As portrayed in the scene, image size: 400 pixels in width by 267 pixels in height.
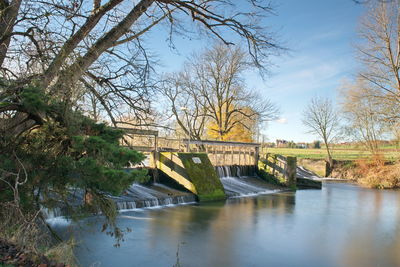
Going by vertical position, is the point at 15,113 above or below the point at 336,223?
above

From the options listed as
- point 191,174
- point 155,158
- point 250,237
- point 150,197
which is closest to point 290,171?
point 191,174

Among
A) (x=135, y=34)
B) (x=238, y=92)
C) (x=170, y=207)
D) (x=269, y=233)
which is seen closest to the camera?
(x=135, y=34)

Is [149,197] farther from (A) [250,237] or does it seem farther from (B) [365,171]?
(B) [365,171]

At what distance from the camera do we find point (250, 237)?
33.2ft

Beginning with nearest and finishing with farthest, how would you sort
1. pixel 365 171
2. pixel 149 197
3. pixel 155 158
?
pixel 149 197, pixel 155 158, pixel 365 171

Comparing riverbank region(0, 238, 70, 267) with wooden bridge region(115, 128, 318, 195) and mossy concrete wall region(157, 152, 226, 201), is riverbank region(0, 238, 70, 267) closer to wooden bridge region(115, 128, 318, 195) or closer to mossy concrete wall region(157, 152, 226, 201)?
wooden bridge region(115, 128, 318, 195)

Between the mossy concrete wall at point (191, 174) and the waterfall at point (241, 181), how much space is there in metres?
1.55

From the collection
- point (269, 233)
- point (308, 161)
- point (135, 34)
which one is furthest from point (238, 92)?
point (135, 34)

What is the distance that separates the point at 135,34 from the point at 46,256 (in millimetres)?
5040

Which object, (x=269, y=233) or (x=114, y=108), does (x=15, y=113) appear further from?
(x=269, y=233)

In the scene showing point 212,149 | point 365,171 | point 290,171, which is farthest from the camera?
point 365,171

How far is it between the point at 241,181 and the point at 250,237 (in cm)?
1152

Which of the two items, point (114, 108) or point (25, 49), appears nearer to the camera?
point (25, 49)

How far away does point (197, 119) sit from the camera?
3238cm
